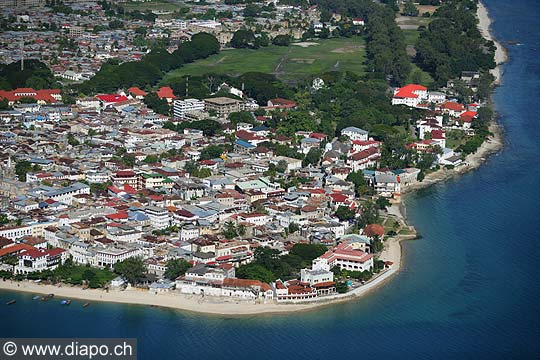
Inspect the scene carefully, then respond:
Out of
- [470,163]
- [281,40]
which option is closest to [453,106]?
[470,163]

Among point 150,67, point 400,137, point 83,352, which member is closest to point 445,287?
point 83,352

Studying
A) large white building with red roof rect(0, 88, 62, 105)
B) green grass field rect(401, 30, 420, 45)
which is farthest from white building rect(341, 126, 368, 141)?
green grass field rect(401, 30, 420, 45)

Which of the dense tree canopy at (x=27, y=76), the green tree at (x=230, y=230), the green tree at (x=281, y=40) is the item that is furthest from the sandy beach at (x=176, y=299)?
the green tree at (x=281, y=40)

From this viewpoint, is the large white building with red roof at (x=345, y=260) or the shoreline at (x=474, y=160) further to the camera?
the shoreline at (x=474, y=160)

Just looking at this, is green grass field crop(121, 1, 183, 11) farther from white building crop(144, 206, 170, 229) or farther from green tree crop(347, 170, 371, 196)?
white building crop(144, 206, 170, 229)

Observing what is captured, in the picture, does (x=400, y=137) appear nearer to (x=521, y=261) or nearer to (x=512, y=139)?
(x=512, y=139)

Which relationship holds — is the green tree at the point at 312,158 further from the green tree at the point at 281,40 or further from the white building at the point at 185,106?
the green tree at the point at 281,40
